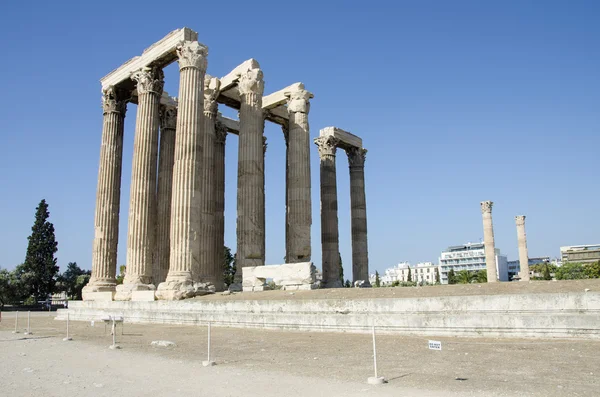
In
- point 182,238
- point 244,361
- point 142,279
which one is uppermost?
point 182,238

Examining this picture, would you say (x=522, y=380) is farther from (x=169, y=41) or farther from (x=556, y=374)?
(x=169, y=41)

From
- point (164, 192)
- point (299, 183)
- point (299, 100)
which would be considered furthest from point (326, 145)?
point (164, 192)

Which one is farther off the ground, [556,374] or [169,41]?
[169,41]

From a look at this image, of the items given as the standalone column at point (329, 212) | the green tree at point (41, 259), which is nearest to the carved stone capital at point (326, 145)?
the standalone column at point (329, 212)

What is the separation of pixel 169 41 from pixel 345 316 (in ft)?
66.9

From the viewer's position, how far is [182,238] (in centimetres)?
2491

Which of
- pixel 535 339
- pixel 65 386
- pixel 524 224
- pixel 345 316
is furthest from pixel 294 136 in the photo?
pixel 524 224

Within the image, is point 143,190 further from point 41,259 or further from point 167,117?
point 41,259

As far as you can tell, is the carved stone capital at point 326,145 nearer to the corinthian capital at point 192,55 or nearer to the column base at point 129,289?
the corinthian capital at point 192,55

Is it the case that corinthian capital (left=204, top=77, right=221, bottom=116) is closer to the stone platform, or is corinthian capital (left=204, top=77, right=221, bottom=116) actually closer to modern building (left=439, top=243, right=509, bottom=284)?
the stone platform

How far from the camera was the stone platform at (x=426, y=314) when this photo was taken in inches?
455

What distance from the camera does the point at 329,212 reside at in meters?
39.4

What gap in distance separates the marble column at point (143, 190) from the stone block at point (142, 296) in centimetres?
50

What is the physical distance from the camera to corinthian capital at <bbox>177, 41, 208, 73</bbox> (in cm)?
2664
